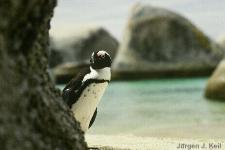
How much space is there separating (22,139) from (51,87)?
44 centimetres

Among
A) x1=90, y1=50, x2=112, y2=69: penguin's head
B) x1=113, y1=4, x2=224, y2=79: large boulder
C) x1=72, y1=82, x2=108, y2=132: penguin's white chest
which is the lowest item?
x1=72, y1=82, x2=108, y2=132: penguin's white chest

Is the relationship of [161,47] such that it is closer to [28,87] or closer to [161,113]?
[161,113]

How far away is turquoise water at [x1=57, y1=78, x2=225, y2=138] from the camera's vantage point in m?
8.84

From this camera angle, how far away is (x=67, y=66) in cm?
2259

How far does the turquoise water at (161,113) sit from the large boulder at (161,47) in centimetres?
441

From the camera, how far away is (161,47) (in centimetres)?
2333

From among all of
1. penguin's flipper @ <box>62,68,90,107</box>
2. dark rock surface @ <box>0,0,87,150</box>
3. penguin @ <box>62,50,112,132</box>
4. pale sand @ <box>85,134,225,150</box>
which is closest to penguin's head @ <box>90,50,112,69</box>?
penguin @ <box>62,50,112,132</box>

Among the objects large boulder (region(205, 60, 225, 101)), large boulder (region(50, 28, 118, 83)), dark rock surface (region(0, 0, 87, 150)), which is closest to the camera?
dark rock surface (region(0, 0, 87, 150))

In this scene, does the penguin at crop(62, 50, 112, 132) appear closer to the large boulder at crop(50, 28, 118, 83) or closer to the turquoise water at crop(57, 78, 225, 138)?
the turquoise water at crop(57, 78, 225, 138)

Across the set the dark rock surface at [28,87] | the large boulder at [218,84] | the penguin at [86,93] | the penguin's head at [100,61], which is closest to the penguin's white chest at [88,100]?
the penguin at [86,93]

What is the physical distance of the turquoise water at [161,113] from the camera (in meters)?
8.84

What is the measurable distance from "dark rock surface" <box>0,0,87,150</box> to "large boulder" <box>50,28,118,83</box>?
67.2 ft

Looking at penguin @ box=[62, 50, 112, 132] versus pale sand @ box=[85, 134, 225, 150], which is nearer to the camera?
penguin @ box=[62, 50, 112, 132]

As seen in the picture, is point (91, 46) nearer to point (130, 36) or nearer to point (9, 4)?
point (130, 36)
